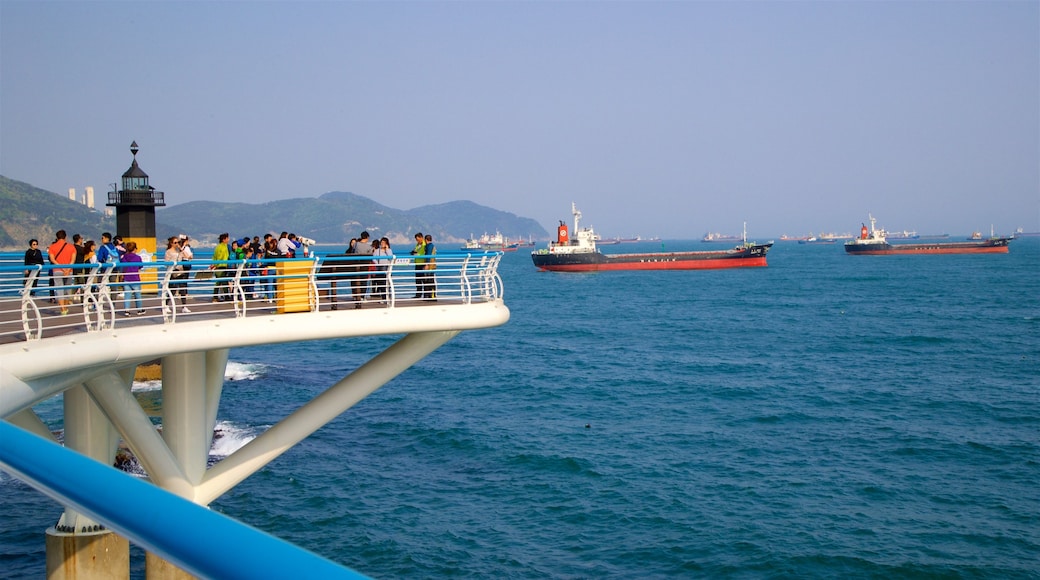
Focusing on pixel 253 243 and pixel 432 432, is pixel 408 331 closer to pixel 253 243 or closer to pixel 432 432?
pixel 253 243

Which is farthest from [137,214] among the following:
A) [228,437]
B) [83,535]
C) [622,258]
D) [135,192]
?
[622,258]

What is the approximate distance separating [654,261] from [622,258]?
5.97 m

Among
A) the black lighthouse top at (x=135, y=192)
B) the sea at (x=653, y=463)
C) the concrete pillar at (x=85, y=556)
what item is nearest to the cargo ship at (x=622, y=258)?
the sea at (x=653, y=463)

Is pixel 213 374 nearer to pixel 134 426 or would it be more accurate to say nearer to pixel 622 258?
pixel 134 426

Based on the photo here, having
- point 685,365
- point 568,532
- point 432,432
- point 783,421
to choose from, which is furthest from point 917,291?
point 568,532

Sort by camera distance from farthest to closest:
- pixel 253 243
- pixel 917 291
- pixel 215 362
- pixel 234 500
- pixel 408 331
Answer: pixel 917 291 < pixel 234 500 < pixel 253 243 < pixel 215 362 < pixel 408 331

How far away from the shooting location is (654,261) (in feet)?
433

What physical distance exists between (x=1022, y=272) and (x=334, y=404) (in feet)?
415

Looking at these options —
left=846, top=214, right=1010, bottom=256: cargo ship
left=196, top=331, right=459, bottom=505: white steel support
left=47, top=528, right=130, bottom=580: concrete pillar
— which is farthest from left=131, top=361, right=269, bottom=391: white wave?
left=846, top=214, right=1010, bottom=256: cargo ship

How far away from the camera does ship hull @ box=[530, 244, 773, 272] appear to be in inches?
4924

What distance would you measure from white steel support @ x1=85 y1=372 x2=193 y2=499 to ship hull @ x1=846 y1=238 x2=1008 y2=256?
17368cm

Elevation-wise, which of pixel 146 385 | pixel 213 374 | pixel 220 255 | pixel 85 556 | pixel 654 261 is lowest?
pixel 146 385

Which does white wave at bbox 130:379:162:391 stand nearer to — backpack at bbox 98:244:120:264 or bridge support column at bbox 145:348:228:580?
backpack at bbox 98:244:120:264

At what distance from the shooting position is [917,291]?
86.7 m
